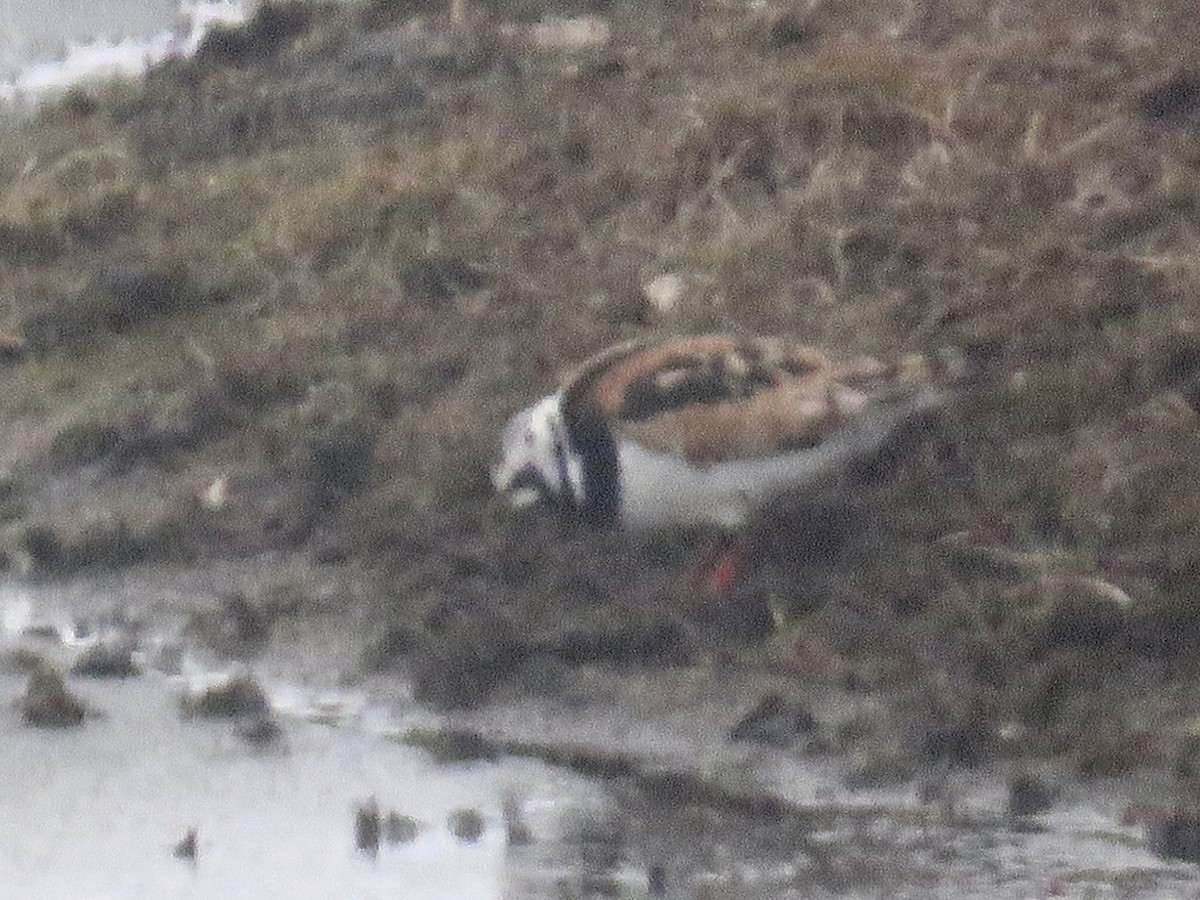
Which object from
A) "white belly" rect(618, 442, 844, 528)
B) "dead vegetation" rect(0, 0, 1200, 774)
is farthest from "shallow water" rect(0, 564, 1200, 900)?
"white belly" rect(618, 442, 844, 528)

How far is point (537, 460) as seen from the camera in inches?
247

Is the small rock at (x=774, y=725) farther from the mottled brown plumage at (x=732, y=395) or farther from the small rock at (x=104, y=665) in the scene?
the small rock at (x=104, y=665)

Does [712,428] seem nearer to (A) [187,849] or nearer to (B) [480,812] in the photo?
(B) [480,812]

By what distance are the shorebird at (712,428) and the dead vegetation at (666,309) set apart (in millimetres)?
102

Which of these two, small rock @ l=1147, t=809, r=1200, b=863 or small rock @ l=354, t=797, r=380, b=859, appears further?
small rock @ l=354, t=797, r=380, b=859

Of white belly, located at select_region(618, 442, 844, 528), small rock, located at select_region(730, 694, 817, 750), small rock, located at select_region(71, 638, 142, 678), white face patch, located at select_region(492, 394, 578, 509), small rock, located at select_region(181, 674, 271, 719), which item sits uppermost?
white face patch, located at select_region(492, 394, 578, 509)

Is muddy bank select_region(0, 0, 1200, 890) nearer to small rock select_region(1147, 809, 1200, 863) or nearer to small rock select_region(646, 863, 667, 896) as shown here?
small rock select_region(1147, 809, 1200, 863)

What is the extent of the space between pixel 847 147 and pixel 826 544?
87.0 inches

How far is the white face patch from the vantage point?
6.20 m

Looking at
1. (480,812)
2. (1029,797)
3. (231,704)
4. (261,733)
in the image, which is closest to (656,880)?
(480,812)

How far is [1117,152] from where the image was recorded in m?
7.67

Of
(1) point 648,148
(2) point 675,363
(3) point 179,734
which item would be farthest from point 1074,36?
(3) point 179,734

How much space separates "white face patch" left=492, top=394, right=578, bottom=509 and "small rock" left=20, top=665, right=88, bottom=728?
1.13 m

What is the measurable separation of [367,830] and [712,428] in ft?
4.81
